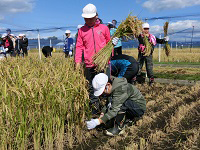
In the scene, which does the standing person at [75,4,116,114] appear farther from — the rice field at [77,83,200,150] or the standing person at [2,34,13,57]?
the standing person at [2,34,13,57]

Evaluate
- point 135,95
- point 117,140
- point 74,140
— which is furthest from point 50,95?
point 135,95

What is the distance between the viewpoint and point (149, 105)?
3.85 m

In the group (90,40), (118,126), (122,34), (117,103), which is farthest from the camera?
(122,34)

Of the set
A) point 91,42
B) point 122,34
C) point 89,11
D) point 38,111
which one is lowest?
point 38,111

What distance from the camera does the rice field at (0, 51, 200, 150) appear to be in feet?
6.52

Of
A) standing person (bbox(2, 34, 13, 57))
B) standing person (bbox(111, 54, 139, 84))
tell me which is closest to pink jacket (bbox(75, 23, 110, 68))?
standing person (bbox(111, 54, 139, 84))

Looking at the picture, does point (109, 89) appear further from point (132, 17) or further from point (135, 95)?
point (132, 17)

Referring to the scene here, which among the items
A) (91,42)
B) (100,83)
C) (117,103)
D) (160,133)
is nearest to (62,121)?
(100,83)

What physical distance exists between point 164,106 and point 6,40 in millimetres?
6968

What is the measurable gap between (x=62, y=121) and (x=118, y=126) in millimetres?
876

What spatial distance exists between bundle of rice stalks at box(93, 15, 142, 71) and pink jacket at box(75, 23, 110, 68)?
4.8 inches

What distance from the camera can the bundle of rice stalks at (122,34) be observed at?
3129 millimetres

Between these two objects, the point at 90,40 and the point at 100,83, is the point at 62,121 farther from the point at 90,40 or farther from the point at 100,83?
the point at 90,40

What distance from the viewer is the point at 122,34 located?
11.0 feet
